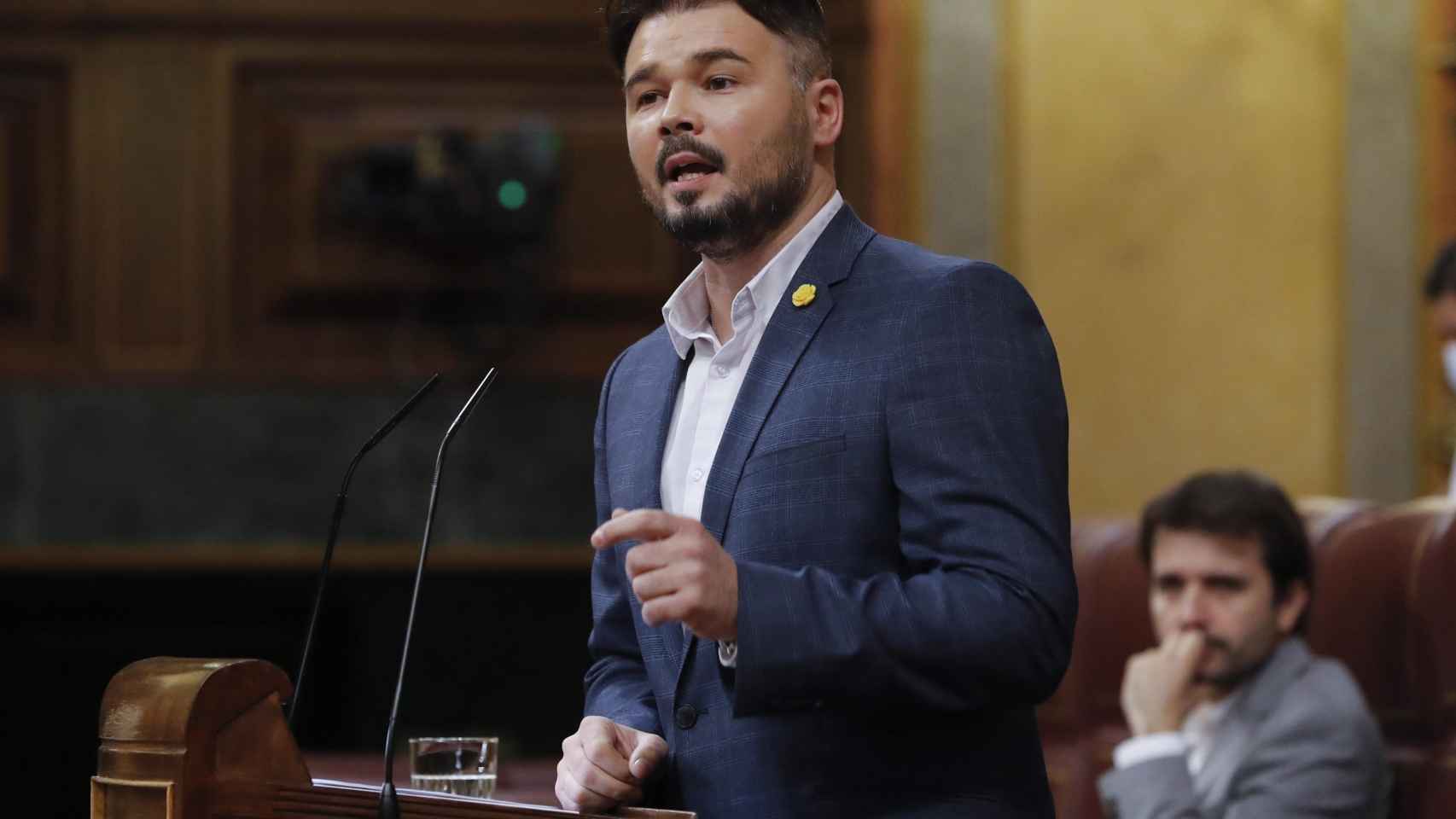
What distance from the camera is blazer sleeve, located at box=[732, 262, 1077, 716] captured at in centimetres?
126

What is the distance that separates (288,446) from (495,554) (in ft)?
1.92

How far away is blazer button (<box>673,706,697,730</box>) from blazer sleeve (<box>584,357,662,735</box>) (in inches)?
6.2

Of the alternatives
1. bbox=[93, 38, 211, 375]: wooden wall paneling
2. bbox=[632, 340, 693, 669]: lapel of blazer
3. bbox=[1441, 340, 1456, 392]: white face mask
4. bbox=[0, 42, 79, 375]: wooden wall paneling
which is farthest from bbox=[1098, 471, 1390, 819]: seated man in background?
bbox=[0, 42, 79, 375]: wooden wall paneling

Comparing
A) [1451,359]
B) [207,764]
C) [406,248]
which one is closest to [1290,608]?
[1451,359]

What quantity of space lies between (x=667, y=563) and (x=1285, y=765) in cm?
169

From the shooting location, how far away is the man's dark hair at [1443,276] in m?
3.54

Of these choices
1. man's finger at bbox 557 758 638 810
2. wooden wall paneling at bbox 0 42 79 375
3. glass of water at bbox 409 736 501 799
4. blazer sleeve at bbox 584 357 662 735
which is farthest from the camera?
wooden wall paneling at bbox 0 42 79 375

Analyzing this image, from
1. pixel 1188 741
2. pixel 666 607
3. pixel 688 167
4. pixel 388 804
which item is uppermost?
pixel 688 167

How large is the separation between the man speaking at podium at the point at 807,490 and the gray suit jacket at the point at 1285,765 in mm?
1211

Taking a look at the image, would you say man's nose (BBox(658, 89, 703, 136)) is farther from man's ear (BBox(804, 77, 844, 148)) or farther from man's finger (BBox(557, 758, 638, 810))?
man's finger (BBox(557, 758, 638, 810))

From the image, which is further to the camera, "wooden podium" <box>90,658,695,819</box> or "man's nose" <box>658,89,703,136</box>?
"man's nose" <box>658,89,703,136</box>

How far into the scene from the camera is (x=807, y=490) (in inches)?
54.8

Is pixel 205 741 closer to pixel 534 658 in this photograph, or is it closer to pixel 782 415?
pixel 782 415

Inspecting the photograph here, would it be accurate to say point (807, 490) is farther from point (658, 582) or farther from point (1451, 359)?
point (1451, 359)
